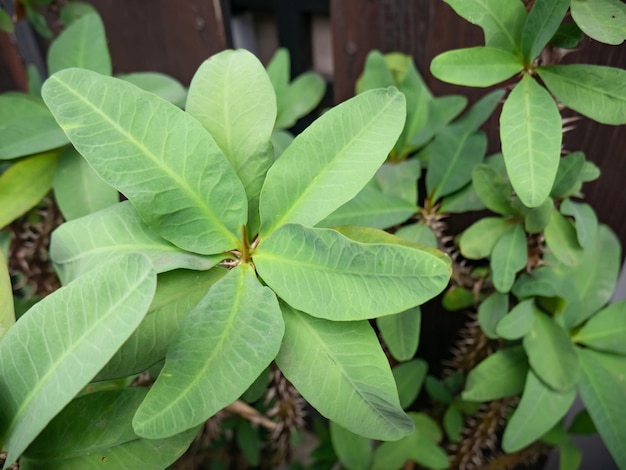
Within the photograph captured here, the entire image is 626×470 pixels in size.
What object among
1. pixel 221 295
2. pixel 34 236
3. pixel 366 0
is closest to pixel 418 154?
pixel 366 0

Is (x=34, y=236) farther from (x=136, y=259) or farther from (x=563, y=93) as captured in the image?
(x=563, y=93)

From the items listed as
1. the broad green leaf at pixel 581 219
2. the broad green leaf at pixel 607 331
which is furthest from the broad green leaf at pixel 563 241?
the broad green leaf at pixel 607 331

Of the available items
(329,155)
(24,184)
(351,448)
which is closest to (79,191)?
(24,184)

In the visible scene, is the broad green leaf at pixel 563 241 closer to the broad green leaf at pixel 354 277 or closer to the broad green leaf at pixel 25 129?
the broad green leaf at pixel 354 277

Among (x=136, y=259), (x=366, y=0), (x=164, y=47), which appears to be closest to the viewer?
(x=136, y=259)

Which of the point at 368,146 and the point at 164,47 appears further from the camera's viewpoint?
the point at 164,47

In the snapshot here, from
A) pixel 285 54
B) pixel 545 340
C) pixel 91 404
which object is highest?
pixel 285 54
